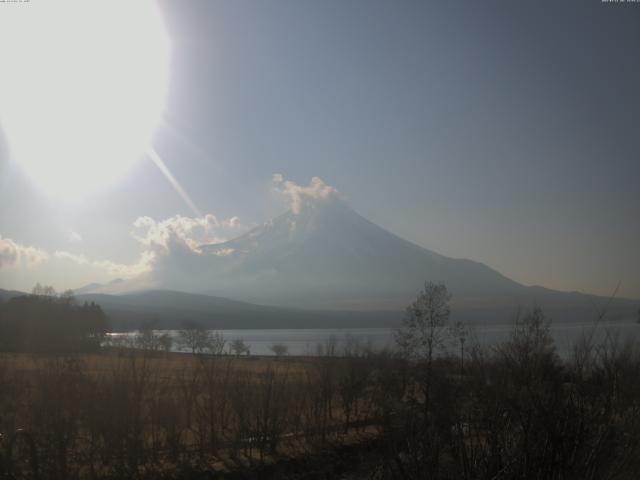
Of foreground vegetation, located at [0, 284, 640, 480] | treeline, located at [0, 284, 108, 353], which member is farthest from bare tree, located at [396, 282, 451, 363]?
treeline, located at [0, 284, 108, 353]

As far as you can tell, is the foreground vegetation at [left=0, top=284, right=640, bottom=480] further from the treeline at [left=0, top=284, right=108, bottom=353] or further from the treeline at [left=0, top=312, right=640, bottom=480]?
the treeline at [left=0, top=284, right=108, bottom=353]

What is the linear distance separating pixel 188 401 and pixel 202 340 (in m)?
55.3

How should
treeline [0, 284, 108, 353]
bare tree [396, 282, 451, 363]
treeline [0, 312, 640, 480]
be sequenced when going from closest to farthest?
treeline [0, 312, 640, 480] → bare tree [396, 282, 451, 363] → treeline [0, 284, 108, 353]

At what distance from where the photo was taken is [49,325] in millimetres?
55188

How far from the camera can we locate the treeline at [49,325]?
1902 inches

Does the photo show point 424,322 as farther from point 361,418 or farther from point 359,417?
point 359,417

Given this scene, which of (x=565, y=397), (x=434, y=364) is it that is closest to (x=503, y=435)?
(x=565, y=397)

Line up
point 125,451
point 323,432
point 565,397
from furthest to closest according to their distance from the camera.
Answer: point 323,432 < point 125,451 < point 565,397

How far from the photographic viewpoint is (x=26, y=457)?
529 inches

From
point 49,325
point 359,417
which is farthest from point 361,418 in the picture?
point 49,325

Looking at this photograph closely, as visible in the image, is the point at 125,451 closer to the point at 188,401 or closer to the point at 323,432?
the point at 188,401

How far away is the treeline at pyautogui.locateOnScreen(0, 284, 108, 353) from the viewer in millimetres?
48312

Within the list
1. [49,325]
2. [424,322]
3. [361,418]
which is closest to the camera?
[361,418]

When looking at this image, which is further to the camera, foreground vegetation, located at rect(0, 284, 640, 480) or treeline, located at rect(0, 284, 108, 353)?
treeline, located at rect(0, 284, 108, 353)
